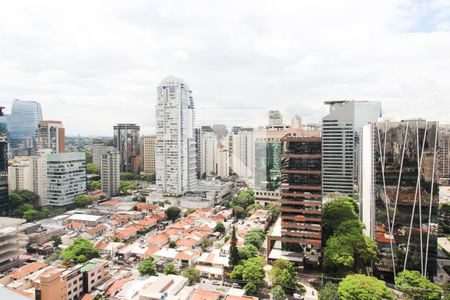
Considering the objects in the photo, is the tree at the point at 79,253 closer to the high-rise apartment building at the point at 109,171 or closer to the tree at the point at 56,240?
the tree at the point at 56,240

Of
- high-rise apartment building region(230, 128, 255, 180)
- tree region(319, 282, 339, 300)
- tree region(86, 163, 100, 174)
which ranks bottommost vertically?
tree region(319, 282, 339, 300)

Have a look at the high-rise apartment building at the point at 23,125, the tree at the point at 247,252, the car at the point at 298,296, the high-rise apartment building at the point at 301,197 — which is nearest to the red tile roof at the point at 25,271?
the tree at the point at 247,252

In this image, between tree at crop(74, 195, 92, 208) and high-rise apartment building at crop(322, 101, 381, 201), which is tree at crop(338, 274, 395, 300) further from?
tree at crop(74, 195, 92, 208)

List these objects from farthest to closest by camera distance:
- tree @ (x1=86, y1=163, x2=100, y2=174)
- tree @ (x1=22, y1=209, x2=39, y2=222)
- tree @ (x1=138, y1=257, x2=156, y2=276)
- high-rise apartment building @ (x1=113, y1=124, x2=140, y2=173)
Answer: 1. high-rise apartment building @ (x1=113, y1=124, x2=140, y2=173)
2. tree @ (x1=86, y1=163, x2=100, y2=174)
3. tree @ (x1=22, y1=209, x2=39, y2=222)
4. tree @ (x1=138, y1=257, x2=156, y2=276)

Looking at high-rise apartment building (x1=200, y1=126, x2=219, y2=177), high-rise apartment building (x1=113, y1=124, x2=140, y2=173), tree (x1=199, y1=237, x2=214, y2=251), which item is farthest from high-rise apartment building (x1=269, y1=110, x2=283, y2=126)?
high-rise apartment building (x1=113, y1=124, x2=140, y2=173)

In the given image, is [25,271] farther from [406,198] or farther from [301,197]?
[406,198]

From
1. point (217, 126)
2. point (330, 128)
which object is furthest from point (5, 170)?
point (330, 128)

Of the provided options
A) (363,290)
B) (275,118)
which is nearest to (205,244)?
(363,290)
